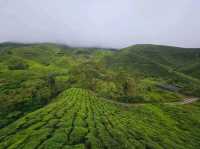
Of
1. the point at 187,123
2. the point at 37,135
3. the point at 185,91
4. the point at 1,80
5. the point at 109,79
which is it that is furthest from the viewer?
the point at 185,91

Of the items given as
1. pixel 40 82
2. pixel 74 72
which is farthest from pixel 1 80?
pixel 74 72

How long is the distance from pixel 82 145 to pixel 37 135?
525 inches

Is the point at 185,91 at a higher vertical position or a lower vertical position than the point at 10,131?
lower

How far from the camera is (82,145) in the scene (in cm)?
3712

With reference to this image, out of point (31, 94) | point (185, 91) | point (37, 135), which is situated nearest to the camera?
point (37, 135)

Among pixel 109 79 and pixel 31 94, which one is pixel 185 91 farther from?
pixel 31 94

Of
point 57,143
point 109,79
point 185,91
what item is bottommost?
point 185,91

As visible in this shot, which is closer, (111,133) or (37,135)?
(37,135)

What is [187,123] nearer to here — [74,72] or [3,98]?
[3,98]

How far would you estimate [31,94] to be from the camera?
105 m

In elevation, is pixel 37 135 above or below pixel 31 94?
above

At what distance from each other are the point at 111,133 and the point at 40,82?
90.1 m

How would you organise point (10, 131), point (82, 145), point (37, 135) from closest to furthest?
point (82, 145)
point (37, 135)
point (10, 131)

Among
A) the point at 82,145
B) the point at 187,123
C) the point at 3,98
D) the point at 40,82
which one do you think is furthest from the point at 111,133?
the point at 40,82
